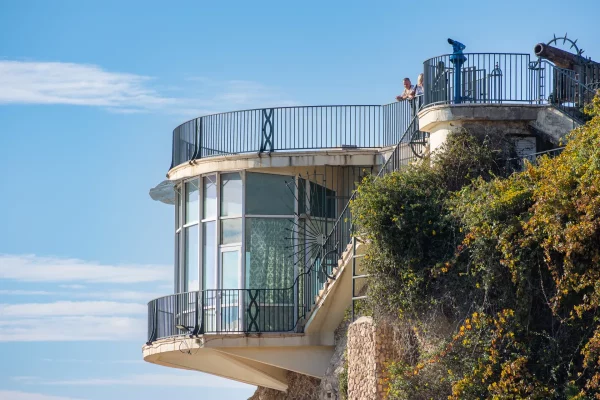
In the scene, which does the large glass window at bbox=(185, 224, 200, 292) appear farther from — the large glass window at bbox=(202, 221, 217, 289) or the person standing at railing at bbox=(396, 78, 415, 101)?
the person standing at railing at bbox=(396, 78, 415, 101)

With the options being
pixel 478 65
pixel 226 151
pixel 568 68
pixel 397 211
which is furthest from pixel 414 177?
pixel 226 151

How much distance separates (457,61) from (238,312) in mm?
7126

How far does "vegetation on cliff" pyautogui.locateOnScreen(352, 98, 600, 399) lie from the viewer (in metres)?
20.5

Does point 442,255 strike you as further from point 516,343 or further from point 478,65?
point 478,65

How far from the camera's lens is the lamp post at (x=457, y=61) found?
24828 millimetres

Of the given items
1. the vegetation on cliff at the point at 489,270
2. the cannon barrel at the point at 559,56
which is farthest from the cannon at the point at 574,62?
the vegetation on cliff at the point at 489,270

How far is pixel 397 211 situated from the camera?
2355 cm

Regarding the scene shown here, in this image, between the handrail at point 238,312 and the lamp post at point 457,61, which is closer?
the lamp post at point 457,61

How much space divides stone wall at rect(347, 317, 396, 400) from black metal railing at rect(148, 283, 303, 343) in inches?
131

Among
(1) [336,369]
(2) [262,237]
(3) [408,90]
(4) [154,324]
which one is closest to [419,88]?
(3) [408,90]

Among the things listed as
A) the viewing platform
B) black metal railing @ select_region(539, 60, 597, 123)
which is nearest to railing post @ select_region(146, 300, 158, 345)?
the viewing platform

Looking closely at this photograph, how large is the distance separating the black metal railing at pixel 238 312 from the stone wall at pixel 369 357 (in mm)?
3327

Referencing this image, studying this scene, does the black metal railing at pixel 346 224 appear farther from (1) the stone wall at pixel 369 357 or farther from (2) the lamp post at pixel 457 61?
(1) the stone wall at pixel 369 357

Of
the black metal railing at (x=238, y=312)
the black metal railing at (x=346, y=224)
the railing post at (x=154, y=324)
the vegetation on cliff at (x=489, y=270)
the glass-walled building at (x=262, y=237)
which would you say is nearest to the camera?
the vegetation on cliff at (x=489, y=270)
